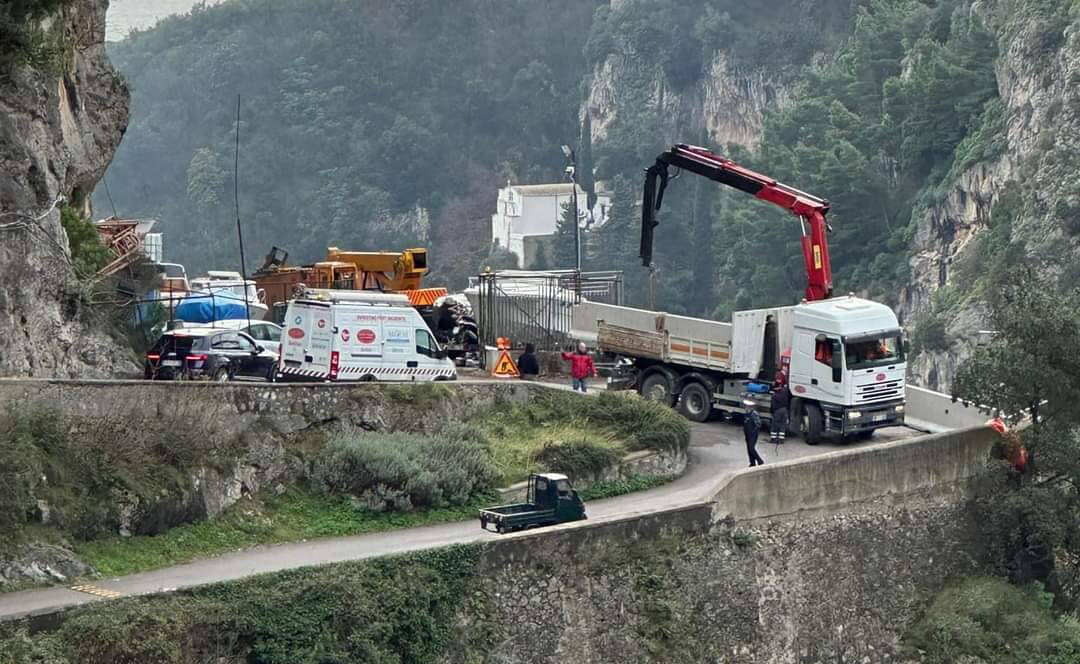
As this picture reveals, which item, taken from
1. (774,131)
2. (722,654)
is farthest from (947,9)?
(722,654)

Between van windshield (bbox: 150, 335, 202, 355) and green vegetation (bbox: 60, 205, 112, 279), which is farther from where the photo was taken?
green vegetation (bbox: 60, 205, 112, 279)

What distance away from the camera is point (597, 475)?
27859mm

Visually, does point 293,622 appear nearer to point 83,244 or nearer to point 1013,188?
point 83,244

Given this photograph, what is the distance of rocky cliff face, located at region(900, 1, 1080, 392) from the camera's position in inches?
3027

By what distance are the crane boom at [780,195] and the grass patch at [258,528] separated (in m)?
10.2

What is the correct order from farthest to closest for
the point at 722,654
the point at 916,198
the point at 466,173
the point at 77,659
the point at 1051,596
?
the point at 466,173 → the point at 916,198 → the point at 1051,596 → the point at 722,654 → the point at 77,659

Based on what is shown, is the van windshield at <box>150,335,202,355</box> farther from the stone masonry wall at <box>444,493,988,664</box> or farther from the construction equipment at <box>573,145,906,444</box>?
the stone masonry wall at <box>444,493,988,664</box>

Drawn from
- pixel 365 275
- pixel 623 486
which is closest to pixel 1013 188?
pixel 365 275

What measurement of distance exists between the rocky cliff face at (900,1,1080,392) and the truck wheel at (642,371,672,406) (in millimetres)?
40259

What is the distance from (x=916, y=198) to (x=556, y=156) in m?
82.8

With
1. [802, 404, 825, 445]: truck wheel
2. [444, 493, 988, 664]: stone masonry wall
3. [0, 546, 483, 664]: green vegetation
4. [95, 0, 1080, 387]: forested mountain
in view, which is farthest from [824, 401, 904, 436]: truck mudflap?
[95, 0, 1080, 387]: forested mountain

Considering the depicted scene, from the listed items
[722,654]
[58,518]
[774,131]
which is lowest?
[722,654]

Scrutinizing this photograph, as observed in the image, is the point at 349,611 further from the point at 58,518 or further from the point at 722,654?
the point at 722,654

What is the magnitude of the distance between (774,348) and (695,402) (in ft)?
6.13
